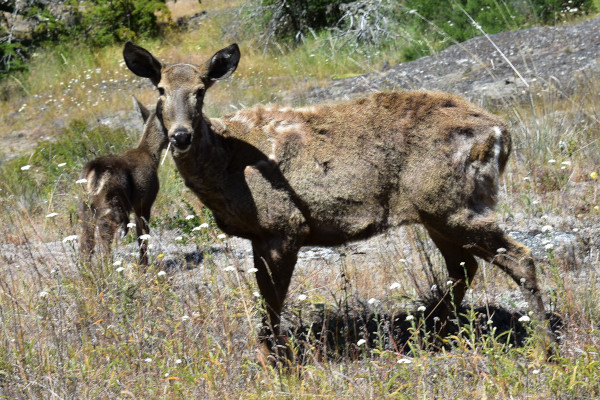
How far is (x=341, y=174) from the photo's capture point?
19.9 ft

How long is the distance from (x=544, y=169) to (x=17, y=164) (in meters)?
Result: 8.52

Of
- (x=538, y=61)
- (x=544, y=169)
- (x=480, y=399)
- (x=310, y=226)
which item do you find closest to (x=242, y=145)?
(x=310, y=226)

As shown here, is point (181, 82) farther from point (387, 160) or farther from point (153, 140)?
point (153, 140)

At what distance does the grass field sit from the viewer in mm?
4887

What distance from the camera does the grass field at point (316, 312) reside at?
489 centimetres

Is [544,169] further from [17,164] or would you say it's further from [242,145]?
[17,164]

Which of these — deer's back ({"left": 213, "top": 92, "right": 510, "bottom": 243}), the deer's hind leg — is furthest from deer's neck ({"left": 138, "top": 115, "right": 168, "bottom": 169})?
the deer's hind leg

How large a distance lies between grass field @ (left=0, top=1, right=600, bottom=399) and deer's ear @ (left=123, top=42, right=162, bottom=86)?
1.24 metres

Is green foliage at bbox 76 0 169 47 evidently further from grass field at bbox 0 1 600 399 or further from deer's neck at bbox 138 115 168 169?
deer's neck at bbox 138 115 168 169

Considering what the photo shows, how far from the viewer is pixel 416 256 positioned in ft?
24.1

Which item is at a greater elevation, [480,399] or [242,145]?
[242,145]

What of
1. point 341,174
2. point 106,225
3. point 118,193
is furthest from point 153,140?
point 341,174

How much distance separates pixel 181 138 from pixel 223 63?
0.98 m

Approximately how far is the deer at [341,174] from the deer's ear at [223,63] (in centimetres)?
1
